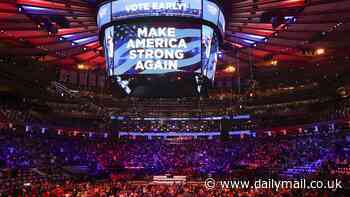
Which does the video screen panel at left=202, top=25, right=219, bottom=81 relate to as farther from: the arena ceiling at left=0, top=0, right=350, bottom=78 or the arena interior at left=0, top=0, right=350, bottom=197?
the arena ceiling at left=0, top=0, right=350, bottom=78

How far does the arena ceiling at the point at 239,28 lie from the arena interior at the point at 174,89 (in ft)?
0.31

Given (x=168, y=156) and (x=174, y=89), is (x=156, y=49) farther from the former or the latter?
(x=168, y=156)

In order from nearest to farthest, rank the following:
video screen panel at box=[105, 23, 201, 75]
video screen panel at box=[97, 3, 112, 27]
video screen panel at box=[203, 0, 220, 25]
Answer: video screen panel at box=[105, 23, 201, 75]
video screen panel at box=[203, 0, 220, 25]
video screen panel at box=[97, 3, 112, 27]

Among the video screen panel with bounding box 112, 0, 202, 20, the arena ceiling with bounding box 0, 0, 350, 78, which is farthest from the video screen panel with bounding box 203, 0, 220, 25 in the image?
the arena ceiling with bounding box 0, 0, 350, 78

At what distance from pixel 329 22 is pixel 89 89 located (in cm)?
3407

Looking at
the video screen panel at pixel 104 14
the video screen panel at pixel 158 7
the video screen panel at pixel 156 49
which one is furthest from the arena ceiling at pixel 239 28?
the video screen panel at pixel 156 49

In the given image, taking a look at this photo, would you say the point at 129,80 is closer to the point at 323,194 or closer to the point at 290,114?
the point at 323,194

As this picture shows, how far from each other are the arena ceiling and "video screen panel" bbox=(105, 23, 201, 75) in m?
2.33

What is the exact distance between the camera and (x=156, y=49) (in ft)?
56.4

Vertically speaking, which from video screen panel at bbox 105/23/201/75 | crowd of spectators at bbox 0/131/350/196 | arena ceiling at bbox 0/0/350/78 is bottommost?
crowd of spectators at bbox 0/131/350/196

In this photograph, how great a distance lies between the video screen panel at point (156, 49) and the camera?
17094 mm

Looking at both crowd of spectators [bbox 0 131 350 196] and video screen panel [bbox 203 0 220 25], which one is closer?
video screen panel [bbox 203 0 220 25]

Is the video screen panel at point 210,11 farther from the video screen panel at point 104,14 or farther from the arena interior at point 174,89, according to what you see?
the video screen panel at point 104,14

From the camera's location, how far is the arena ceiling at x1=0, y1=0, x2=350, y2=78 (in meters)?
17.4
